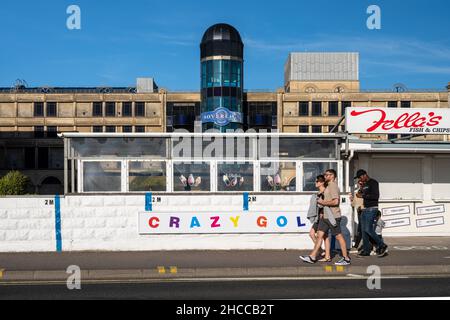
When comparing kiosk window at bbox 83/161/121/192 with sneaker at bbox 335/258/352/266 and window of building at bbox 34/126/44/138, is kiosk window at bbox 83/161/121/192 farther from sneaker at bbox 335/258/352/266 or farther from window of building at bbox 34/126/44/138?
window of building at bbox 34/126/44/138

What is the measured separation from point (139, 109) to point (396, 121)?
78.2 metres

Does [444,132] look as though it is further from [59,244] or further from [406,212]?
[59,244]

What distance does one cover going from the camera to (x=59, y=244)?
49.6 feet

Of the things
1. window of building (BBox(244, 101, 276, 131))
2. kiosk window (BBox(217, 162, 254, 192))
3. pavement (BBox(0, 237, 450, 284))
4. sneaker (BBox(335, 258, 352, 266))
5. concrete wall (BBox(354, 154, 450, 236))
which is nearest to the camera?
pavement (BBox(0, 237, 450, 284))

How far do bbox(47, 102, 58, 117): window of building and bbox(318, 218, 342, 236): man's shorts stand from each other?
277ft

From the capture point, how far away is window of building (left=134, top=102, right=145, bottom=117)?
304ft

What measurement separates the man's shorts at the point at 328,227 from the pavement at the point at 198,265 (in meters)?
0.69

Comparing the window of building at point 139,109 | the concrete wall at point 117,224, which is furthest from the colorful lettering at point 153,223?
the window of building at point 139,109

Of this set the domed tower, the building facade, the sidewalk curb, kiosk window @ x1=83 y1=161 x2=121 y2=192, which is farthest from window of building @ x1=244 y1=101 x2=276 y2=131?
the sidewalk curb

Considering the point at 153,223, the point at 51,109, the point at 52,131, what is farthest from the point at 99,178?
the point at 51,109

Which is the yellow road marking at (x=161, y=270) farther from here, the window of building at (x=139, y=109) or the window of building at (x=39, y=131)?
the window of building at (x=39, y=131)

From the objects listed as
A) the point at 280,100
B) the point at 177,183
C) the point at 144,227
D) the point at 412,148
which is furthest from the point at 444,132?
the point at 280,100

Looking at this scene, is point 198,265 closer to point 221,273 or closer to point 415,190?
point 221,273

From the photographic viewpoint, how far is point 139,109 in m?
92.8
